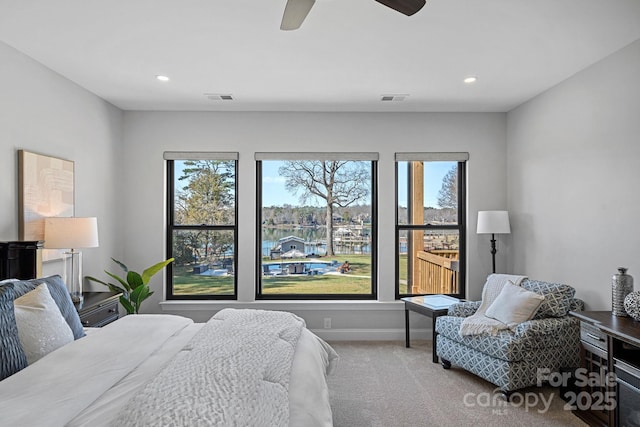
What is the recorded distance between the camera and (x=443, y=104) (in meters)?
4.23

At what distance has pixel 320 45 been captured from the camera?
278 centimetres

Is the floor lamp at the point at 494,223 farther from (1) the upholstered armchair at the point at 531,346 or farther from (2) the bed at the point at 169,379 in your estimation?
(2) the bed at the point at 169,379

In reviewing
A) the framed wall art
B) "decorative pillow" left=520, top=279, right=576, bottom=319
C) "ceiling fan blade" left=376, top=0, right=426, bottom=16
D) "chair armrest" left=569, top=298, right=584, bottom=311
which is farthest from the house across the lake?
"ceiling fan blade" left=376, top=0, right=426, bottom=16

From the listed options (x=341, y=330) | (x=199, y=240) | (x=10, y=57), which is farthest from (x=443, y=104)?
(x=10, y=57)

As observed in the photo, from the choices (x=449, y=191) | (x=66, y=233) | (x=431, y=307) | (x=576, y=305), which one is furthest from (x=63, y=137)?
(x=576, y=305)

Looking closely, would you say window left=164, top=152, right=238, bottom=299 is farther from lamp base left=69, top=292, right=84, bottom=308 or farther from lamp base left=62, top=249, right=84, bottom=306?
lamp base left=69, top=292, right=84, bottom=308

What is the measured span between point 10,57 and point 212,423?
299 cm

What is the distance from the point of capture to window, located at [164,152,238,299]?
4.64m

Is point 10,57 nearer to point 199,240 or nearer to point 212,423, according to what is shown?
point 199,240

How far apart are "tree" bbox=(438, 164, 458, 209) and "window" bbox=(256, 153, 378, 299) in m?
0.81

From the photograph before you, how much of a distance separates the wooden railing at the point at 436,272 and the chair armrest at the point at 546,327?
1550 mm

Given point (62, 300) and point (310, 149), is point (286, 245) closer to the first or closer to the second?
point (310, 149)

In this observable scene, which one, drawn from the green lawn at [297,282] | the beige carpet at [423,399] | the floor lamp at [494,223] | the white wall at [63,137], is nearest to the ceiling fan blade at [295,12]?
the white wall at [63,137]

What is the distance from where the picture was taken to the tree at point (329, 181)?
4719 mm
